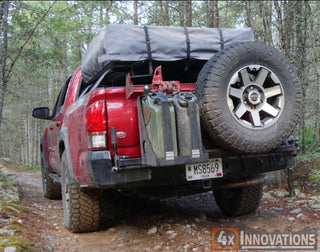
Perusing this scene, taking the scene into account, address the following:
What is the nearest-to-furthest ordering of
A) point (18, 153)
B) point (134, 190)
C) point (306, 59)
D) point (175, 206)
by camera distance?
point (134, 190) < point (175, 206) < point (306, 59) < point (18, 153)

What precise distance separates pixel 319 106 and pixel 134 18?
10325 mm

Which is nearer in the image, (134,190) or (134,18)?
(134,190)

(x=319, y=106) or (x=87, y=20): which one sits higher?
(x=87, y=20)

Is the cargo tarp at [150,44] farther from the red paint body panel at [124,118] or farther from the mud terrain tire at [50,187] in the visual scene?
the mud terrain tire at [50,187]

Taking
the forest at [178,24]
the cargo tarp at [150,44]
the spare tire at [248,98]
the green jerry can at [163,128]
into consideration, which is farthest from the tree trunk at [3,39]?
the spare tire at [248,98]

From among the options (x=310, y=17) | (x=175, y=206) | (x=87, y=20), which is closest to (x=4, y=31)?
(x=175, y=206)

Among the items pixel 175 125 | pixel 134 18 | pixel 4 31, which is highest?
pixel 134 18

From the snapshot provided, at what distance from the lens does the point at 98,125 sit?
309cm

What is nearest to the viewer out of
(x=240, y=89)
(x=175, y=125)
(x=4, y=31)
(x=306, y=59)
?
(x=175, y=125)

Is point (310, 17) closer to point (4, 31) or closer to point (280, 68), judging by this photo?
point (280, 68)

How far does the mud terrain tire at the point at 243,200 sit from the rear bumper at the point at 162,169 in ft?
2.73

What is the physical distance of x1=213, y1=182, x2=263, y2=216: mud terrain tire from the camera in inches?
168

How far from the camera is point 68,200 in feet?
13.3

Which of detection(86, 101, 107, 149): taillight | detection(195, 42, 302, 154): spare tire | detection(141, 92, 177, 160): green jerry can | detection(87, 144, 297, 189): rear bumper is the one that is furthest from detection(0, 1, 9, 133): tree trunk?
detection(195, 42, 302, 154): spare tire
